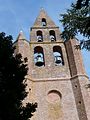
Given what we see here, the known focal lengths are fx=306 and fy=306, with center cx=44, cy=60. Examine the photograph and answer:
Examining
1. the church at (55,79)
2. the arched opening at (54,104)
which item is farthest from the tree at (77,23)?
the arched opening at (54,104)

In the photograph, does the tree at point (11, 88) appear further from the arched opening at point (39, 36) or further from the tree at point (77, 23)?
the arched opening at point (39, 36)

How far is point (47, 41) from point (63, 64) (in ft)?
10.1

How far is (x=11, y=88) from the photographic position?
8859 mm

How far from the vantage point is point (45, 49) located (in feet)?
79.6

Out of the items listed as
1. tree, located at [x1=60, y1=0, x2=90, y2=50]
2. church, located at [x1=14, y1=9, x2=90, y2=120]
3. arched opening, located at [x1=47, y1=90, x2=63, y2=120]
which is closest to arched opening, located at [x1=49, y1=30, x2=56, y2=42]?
church, located at [x1=14, y1=9, x2=90, y2=120]

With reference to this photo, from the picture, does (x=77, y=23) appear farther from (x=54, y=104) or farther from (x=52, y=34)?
(x=52, y=34)

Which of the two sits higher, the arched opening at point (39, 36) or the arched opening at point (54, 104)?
the arched opening at point (39, 36)

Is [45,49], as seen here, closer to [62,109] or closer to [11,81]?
[62,109]

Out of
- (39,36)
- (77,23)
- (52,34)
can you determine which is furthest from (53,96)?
(77,23)

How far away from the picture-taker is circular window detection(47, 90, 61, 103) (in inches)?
813

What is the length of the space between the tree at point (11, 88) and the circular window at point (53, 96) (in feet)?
36.7

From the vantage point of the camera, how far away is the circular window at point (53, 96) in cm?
2066

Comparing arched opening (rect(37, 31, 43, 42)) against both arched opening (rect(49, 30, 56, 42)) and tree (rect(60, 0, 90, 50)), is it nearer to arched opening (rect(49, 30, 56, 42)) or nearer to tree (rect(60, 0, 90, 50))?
arched opening (rect(49, 30, 56, 42))

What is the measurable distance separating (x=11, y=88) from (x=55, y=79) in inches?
501
